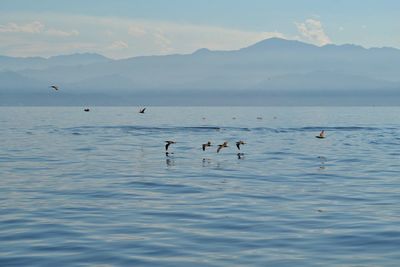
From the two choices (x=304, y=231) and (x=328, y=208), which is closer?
(x=304, y=231)

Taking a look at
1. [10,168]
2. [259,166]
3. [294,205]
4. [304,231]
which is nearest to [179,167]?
[259,166]

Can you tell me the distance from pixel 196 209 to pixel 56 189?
364 inches

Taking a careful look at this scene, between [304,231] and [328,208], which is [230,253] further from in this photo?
[328,208]

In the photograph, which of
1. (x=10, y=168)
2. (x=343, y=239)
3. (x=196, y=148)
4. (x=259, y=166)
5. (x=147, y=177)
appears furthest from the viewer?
(x=196, y=148)

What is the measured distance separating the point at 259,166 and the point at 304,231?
2402 centimetres

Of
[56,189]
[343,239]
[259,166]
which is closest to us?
[343,239]

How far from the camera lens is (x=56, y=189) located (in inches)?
1335

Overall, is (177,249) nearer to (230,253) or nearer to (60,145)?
(230,253)

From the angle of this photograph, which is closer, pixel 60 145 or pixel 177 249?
pixel 177 249

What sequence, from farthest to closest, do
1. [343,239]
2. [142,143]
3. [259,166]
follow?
[142,143] < [259,166] < [343,239]

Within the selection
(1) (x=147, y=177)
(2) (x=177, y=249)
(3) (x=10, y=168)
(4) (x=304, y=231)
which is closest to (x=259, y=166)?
(1) (x=147, y=177)

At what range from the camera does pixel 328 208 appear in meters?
28.1

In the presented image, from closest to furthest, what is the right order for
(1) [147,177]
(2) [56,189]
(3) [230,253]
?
(3) [230,253] < (2) [56,189] < (1) [147,177]

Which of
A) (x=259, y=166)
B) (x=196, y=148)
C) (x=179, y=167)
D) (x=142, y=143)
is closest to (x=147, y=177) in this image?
(x=179, y=167)
